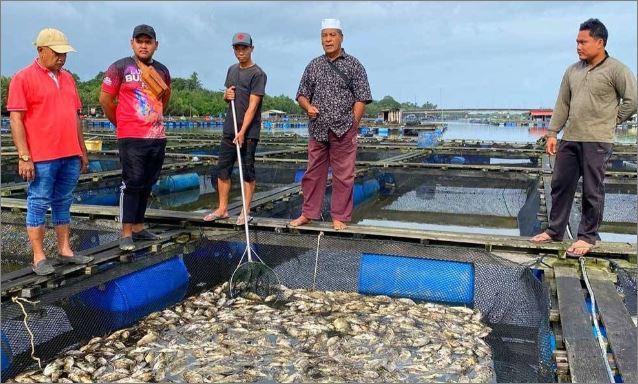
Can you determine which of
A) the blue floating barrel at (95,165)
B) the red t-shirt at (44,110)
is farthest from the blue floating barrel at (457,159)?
the red t-shirt at (44,110)

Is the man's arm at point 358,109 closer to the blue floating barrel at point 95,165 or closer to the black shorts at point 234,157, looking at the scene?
the black shorts at point 234,157

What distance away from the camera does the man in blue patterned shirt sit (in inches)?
211

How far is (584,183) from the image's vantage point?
4.82 metres

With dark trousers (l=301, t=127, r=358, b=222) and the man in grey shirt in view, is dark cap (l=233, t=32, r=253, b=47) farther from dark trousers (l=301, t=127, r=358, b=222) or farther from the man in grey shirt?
dark trousers (l=301, t=127, r=358, b=222)

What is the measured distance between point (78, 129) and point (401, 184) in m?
9.44

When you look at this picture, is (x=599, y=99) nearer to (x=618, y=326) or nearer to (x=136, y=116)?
(x=618, y=326)

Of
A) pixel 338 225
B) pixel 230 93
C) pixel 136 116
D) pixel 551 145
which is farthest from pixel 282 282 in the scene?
pixel 551 145

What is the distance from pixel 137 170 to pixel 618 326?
422 cm

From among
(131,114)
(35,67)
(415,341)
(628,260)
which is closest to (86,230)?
(131,114)

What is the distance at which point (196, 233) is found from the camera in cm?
603

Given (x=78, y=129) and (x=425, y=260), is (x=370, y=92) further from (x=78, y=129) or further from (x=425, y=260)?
(x=78, y=129)

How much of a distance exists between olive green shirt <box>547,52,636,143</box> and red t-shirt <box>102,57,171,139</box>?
12.7ft

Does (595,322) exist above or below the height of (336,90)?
below

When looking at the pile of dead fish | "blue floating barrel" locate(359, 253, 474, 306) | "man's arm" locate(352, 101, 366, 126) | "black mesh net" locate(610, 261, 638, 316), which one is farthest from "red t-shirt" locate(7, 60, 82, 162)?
"black mesh net" locate(610, 261, 638, 316)
